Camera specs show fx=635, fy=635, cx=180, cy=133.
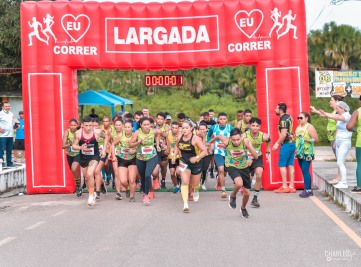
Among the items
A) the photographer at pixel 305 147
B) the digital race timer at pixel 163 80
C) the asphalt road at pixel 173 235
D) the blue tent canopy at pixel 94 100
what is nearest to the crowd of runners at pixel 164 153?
the asphalt road at pixel 173 235

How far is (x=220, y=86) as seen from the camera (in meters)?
60.7

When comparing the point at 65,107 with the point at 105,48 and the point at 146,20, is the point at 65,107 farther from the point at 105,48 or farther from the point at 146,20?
the point at 146,20

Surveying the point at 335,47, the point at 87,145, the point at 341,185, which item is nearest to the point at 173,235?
the point at 87,145

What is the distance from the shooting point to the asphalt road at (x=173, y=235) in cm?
723

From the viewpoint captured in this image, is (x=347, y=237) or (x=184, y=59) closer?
(x=347, y=237)

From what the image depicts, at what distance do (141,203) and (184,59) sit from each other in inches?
159

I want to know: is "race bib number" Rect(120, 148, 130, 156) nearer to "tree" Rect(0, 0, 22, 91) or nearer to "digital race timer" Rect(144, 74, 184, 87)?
"digital race timer" Rect(144, 74, 184, 87)

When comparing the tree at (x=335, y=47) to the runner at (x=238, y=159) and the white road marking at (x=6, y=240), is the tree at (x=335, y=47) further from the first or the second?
the white road marking at (x=6, y=240)

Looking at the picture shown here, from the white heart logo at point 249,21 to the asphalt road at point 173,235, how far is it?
420 cm

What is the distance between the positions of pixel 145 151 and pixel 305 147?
339 centimetres

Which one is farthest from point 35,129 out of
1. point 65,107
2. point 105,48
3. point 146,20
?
point 146,20

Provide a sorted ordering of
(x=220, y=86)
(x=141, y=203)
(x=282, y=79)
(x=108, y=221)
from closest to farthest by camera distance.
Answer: (x=108, y=221), (x=141, y=203), (x=282, y=79), (x=220, y=86)

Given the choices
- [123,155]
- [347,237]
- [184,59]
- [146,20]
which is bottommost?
[347,237]

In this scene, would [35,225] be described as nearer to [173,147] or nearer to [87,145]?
[87,145]
